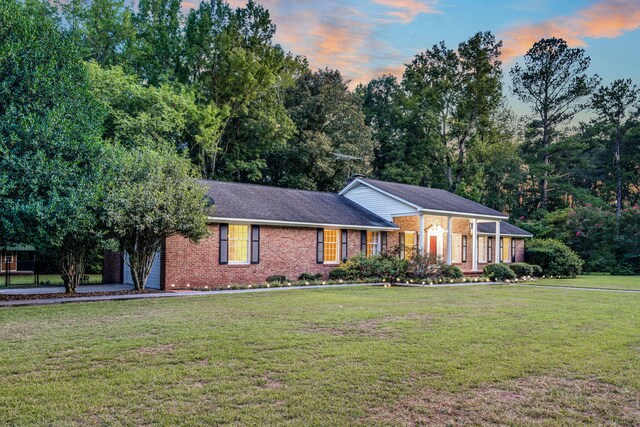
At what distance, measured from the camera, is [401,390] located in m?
5.13

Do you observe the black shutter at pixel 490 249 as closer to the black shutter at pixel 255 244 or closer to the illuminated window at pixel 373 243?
the illuminated window at pixel 373 243

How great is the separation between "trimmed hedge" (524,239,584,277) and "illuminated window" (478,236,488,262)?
2.73 m

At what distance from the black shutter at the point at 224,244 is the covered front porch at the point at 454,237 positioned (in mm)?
9570

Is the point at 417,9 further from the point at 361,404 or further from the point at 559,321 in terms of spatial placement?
the point at 361,404

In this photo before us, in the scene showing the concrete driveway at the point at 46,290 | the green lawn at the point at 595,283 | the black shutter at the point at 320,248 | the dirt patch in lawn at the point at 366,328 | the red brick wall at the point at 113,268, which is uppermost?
the black shutter at the point at 320,248

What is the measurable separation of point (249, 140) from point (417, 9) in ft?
69.3

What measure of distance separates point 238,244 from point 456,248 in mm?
14366

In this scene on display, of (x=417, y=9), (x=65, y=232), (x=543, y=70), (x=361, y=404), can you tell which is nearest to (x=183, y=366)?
(x=361, y=404)

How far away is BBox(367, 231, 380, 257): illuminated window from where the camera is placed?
23370 mm

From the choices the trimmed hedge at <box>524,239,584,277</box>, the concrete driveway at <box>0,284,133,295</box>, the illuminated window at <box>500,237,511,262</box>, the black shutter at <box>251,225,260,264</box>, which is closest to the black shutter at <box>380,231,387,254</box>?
the black shutter at <box>251,225,260,264</box>

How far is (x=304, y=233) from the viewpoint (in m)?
20.6

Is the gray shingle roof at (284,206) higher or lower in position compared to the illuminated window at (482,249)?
higher

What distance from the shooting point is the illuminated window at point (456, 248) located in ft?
90.7

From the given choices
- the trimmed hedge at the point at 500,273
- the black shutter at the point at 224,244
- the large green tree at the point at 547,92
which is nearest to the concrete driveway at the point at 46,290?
the black shutter at the point at 224,244
